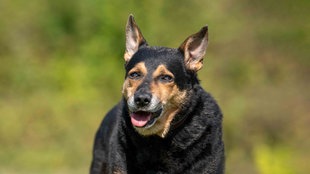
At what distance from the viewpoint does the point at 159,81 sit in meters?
6.74

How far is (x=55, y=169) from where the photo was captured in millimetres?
13141

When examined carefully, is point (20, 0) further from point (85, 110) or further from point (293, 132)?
point (293, 132)

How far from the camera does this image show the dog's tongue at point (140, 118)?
21.6ft

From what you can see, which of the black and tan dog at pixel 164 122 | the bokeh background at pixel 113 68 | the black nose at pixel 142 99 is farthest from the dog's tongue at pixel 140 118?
the bokeh background at pixel 113 68

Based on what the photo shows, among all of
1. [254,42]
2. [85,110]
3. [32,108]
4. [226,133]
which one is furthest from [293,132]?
[32,108]

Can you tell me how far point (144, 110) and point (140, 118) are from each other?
0.44 ft

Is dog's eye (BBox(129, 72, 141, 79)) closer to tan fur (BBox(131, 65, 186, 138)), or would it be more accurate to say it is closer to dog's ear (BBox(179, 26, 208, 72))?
tan fur (BBox(131, 65, 186, 138))

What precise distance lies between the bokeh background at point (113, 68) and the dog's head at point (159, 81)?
20.0 ft

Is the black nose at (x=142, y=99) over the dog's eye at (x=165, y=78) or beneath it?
beneath

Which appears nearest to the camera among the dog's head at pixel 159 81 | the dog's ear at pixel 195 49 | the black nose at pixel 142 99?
the black nose at pixel 142 99

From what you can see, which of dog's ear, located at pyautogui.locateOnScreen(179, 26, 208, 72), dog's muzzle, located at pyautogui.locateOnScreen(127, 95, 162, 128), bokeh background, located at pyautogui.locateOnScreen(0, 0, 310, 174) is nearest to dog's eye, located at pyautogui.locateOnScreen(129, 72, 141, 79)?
dog's muzzle, located at pyautogui.locateOnScreen(127, 95, 162, 128)

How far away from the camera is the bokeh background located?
13.7 meters

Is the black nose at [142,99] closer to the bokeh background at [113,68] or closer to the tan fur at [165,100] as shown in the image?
the tan fur at [165,100]

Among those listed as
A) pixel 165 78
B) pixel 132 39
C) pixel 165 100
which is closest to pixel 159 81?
pixel 165 78
